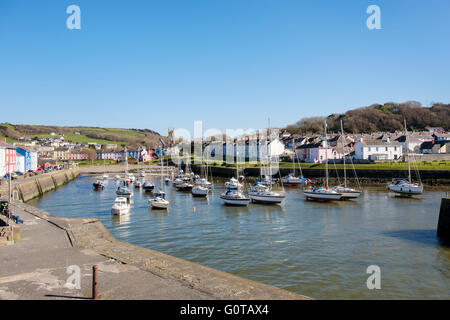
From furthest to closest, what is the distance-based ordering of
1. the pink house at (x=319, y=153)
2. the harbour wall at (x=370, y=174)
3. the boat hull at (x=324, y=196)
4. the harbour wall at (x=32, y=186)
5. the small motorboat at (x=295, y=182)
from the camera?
the pink house at (x=319, y=153) < the small motorboat at (x=295, y=182) < the harbour wall at (x=370, y=174) < the harbour wall at (x=32, y=186) < the boat hull at (x=324, y=196)

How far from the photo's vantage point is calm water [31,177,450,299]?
14656 millimetres

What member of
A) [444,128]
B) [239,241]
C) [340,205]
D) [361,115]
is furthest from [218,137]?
[239,241]

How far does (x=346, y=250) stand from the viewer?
19359 millimetres

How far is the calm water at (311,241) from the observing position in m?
14.7

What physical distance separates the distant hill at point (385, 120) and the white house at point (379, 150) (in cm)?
6146

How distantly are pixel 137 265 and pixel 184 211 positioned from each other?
21395mm

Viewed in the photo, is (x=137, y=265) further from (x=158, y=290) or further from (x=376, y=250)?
(x=376, y=250)

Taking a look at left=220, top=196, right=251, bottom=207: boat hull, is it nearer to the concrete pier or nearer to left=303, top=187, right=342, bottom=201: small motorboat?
left=303, top=187, right=342, bottom=201: small motorboat

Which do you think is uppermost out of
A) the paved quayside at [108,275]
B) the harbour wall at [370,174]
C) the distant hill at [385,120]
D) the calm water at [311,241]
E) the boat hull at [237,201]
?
the distant hill at [385,120]

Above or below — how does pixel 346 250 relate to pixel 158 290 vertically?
below

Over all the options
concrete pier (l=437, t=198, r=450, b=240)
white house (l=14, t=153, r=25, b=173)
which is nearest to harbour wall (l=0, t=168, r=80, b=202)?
white house (l=14, t=153, r=25, b=173)

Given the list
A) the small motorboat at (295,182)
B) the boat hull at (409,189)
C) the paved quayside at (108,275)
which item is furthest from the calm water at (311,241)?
the small motorboat at (295,182)

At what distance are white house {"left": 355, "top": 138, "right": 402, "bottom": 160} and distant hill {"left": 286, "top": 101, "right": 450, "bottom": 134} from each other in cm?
6146

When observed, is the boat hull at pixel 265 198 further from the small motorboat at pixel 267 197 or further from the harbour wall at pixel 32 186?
the harbour wall at pixel 32 186
